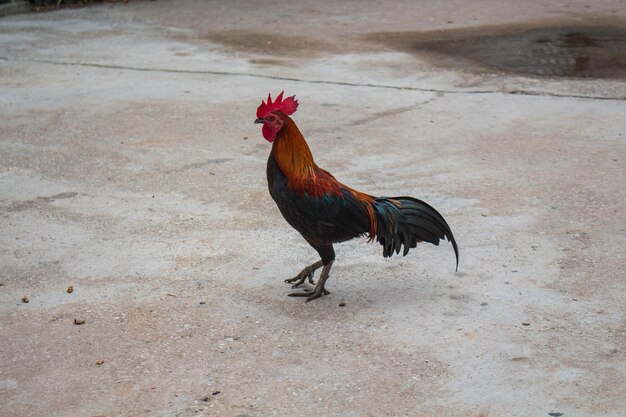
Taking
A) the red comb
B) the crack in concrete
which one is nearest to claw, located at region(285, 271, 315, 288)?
the red comb

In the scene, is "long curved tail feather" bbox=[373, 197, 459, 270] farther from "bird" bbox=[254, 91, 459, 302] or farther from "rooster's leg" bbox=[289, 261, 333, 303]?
"rooster's leg" bbox=[289, 261, 333, 303]

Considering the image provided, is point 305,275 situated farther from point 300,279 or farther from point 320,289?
point 320,289

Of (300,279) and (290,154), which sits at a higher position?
(290,154)

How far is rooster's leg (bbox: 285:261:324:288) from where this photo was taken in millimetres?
5430

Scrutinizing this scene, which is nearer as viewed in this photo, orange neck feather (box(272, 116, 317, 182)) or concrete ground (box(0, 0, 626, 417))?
concrete ground (box(0, 0, 626, 417))

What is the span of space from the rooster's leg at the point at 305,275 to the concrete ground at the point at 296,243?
0.07m

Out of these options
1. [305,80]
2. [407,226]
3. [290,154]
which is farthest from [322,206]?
[305,80]

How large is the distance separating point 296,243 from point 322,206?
107 cm

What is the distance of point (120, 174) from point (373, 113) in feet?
8.41

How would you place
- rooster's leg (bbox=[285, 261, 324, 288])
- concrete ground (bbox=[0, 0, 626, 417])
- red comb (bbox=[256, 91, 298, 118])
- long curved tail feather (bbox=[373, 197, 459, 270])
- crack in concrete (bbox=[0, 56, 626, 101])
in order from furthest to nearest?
crack in concrete (bbox=[0, 56, 626, 101])
rooster's leg (bbox=[285, 261, 324, 288])
long curved tail feather (bbox=[373, 197, 459, 270])
red comb (bbox=[256, 91, 298, 118])
concrete ground (bbox=[0, 0, 626, 417])

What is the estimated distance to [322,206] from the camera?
16.6ft

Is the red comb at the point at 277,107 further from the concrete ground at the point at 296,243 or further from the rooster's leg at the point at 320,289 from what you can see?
the concrete ground at the point at 296,243

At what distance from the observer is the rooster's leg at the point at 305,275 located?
5430 millimetres

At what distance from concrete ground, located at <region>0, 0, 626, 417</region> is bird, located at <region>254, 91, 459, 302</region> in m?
0.33
